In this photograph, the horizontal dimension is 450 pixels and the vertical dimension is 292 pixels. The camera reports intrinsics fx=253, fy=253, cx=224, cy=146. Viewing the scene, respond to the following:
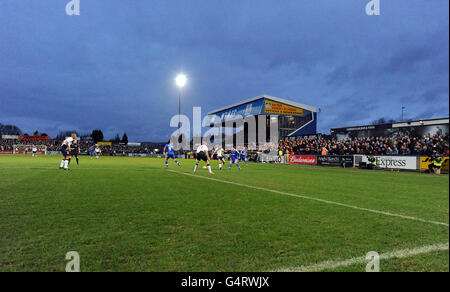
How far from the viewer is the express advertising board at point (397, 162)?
20.8 meters

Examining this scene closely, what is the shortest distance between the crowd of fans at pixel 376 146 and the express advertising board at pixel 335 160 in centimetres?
94

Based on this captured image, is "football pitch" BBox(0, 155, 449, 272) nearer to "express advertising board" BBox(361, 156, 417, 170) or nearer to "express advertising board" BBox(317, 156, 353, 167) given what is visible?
"express advertising board" BBox(361, 156, 417, 170)

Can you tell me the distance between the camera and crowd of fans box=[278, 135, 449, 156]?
20386 mm

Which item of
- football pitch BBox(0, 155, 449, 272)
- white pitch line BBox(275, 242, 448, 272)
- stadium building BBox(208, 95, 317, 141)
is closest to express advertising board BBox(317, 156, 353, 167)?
football pitch BBox(0, 155, 449, 272)

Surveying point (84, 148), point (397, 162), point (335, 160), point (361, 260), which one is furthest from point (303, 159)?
point (84, 148)

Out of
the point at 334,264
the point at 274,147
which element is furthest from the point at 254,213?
the point at 274,147

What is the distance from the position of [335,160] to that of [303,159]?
185 inches

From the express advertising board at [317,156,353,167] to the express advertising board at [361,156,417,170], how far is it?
1.89 meters

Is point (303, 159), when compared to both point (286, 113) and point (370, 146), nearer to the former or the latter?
point (370, 146)

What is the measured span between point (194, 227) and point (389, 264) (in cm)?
281

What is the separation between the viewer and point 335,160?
26.8m

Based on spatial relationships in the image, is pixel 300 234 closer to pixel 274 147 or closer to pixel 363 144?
pixel 363 144

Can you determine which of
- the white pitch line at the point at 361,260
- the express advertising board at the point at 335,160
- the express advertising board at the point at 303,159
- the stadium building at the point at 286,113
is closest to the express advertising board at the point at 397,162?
the express advertising board at the point at 335,160

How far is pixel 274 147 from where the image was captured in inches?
1746
